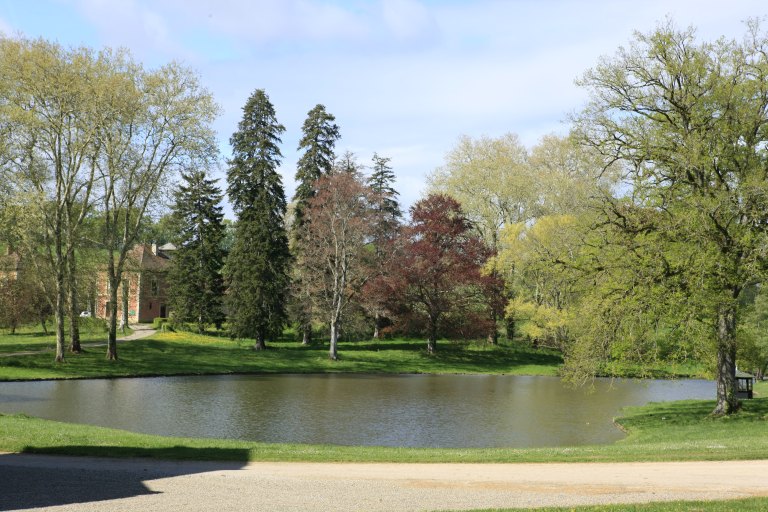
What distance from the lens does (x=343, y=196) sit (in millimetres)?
46906

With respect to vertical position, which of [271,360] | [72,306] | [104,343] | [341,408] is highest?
[72,306]

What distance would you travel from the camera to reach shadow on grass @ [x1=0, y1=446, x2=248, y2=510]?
1037 centimetres

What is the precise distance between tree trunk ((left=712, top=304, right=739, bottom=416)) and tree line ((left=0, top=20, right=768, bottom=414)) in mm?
95

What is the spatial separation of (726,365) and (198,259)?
44.5 metres

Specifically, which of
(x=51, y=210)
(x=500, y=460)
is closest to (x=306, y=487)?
(x=500, y=460)

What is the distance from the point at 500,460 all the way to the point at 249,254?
37801 millimetres

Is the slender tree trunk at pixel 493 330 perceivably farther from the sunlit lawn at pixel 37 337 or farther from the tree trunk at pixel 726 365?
the sunlit lawn at pixel 37 337

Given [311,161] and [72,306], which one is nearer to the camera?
[72,306]

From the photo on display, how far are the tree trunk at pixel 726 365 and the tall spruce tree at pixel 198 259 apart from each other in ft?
138

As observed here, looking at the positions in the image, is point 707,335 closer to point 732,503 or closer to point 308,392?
point 732,503

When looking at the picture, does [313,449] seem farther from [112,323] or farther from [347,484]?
[112,323]

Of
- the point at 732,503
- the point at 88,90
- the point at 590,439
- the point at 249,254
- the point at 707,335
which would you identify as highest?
the point at 88,90

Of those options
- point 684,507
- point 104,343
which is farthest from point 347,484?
point 104,343

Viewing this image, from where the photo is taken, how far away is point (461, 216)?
55625mm
